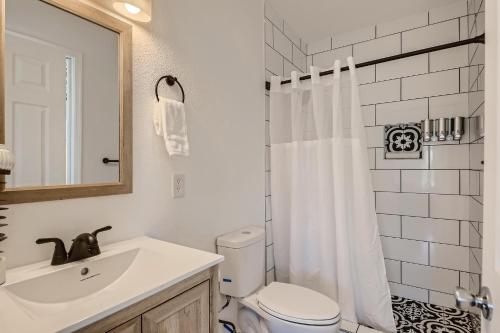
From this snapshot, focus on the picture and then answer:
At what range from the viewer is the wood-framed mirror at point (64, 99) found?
89 cm

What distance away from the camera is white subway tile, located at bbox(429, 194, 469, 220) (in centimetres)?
203

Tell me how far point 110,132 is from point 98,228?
39cm

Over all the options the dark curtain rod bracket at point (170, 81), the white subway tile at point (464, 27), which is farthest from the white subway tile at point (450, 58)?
the dark curtain rod bracket at point (170, 81)

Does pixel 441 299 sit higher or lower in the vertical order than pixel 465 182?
lower

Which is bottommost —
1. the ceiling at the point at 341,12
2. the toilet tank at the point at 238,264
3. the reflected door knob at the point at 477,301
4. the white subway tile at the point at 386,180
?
the toilet tank at the point at 238,264

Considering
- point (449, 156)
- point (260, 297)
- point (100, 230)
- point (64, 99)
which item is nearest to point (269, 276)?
point (260, 297)

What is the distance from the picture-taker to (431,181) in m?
2.15

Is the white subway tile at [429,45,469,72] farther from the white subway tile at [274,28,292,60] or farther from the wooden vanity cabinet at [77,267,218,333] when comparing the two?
the wooden vanity cabinet at [77,267,218,333]

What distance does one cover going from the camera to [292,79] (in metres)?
1.91

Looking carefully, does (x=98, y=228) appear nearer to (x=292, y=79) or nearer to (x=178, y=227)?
(x=178, y=227)

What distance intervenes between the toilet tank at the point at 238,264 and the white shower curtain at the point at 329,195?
39 centimetres

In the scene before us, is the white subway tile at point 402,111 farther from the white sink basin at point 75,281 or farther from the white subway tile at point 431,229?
the white sink basin at point 75,281

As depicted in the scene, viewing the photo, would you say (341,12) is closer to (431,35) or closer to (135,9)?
(431,35)

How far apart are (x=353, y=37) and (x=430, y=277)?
7.01 ft
